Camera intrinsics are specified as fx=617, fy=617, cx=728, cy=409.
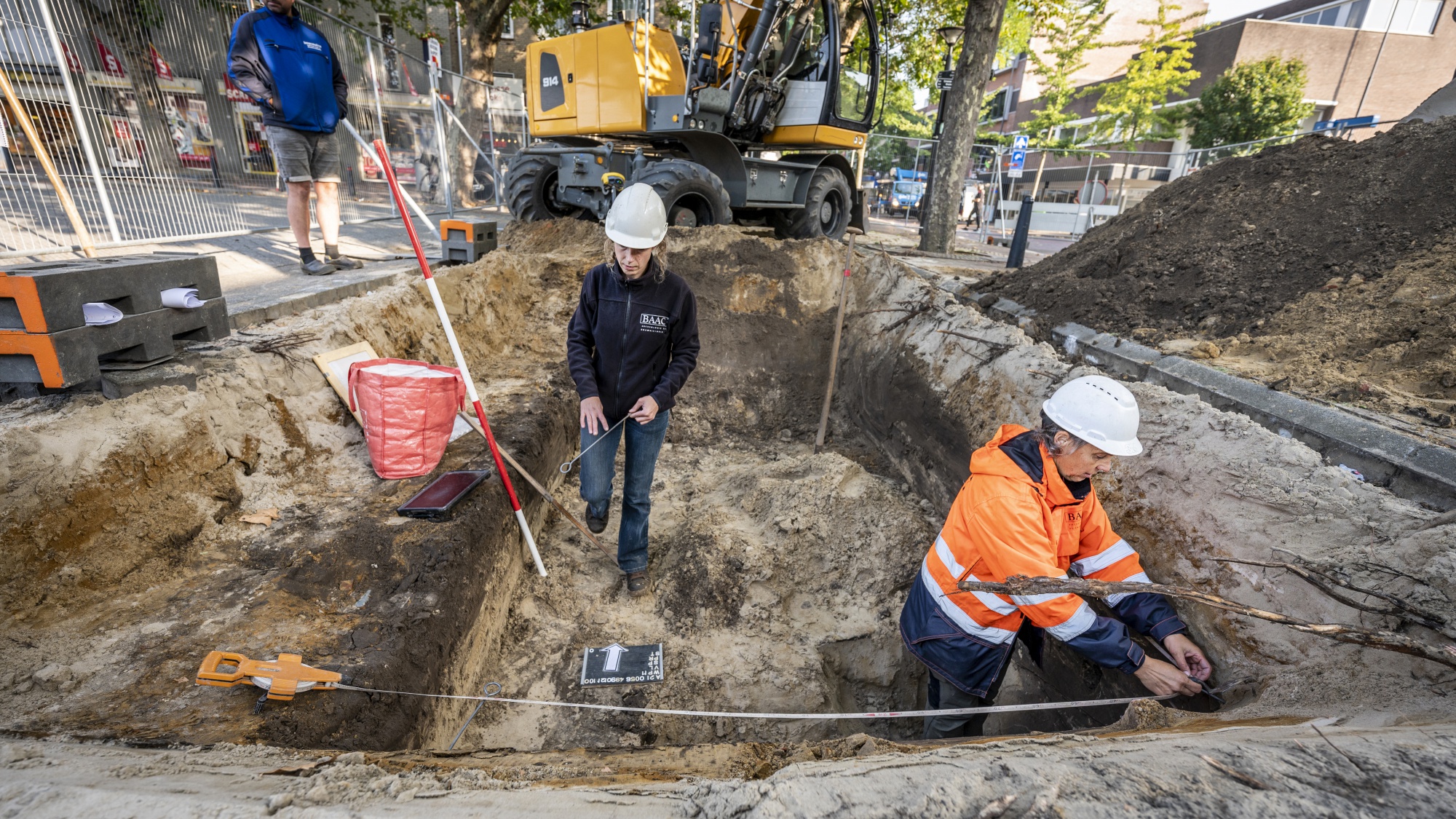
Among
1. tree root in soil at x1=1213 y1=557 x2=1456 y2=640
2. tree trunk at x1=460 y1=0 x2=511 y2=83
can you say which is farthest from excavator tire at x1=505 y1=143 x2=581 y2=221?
tree root in soil at x1=1213 y1=557 x2=1456 y2=640

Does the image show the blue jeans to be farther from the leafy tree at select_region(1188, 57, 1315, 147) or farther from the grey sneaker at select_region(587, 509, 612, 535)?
the leafy tree at select_region(1188, 57, 1315, 147)

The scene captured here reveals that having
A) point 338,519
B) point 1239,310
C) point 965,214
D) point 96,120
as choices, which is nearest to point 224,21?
point 96,120

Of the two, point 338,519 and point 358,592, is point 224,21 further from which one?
point 358,592

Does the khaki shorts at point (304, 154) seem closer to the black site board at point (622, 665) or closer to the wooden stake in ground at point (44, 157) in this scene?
the wooden stake in ground at point (44, 157)

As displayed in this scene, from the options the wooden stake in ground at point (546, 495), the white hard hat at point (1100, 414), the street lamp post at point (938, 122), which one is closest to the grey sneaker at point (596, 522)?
the wooden stake in ground at point (546, 495)

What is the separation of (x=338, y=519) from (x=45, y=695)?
1263 millimetres

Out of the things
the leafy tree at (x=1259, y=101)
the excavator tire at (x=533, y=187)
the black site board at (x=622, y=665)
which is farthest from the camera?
the leafy tree at (x=1259, y=101)

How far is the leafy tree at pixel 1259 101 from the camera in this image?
856 inches

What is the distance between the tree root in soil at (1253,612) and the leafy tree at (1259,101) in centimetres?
2790

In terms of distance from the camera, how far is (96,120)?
5.81 metres

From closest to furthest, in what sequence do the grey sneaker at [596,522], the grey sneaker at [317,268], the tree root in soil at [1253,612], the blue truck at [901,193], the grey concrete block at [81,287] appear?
the tree root in soil at [1253,612] < the grey concrete block at [81,287] < the grey sneaker at [596,522] < the grey sneaker at [317,268] < the blue truck at [901,193]

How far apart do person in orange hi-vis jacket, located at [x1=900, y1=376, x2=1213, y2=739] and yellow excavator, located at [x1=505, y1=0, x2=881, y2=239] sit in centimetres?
488

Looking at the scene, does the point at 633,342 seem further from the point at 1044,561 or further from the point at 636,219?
the point at 1044,561

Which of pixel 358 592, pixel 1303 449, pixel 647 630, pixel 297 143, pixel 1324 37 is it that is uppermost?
pixel 1324 37
